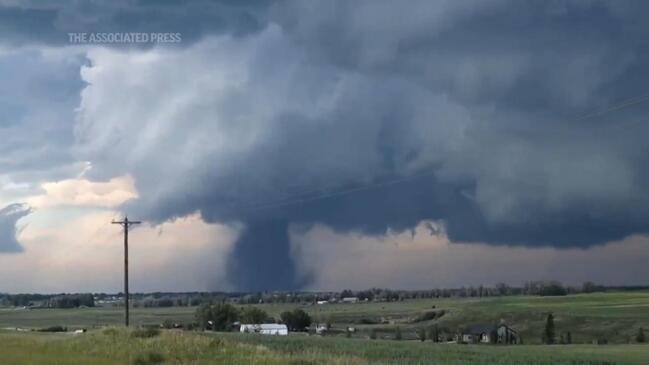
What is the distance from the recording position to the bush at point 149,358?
3126 centimetres

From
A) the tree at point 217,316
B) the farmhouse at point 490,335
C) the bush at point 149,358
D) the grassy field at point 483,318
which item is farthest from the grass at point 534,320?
the bush at point 149,358

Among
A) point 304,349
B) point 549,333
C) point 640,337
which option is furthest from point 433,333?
point 304,349

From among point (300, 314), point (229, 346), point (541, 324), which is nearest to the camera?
point (229, 346)

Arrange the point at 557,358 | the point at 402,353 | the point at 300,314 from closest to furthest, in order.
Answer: the point at 402,353, the point at 557,358, the point at 300,314

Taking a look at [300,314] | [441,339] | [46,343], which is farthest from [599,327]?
[46,343]

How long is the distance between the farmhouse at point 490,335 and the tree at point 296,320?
24478 millimetres

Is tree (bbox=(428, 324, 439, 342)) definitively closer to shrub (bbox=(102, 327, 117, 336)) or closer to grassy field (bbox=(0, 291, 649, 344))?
grassy field (bbox=(0, 291, 649, 344))

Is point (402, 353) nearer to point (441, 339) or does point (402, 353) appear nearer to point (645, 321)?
point (441, 339)

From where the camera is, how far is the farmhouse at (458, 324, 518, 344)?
374 feet

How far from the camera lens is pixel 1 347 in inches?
1585

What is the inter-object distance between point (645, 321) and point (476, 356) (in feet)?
282

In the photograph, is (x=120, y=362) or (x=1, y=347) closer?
(x=120, y=362)

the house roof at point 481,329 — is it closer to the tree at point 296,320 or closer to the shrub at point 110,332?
the tree at point 296,320

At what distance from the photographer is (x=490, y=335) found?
115562 millimetres
